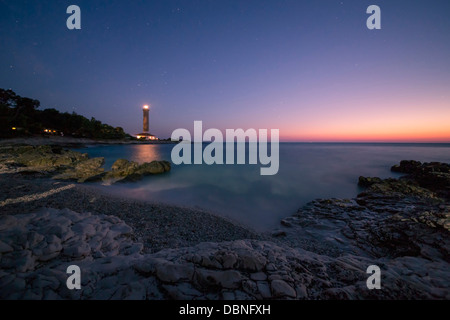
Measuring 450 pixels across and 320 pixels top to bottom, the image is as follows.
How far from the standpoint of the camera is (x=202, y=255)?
9.75 feet

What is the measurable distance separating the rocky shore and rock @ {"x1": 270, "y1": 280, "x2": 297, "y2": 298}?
0.01 meters

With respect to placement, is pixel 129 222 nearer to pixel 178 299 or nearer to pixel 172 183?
pixel 178 299

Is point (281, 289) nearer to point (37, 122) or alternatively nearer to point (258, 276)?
point (258, 276)

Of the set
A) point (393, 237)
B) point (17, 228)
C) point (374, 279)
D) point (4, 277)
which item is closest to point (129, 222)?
point (17, 228)

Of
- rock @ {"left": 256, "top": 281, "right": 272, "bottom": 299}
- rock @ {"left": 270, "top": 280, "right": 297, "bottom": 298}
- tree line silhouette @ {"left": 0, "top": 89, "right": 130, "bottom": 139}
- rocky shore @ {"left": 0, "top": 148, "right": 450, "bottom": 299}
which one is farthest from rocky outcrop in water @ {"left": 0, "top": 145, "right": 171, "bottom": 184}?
tree line silhouette @ {"left": 0, "top": 89, "right": 130, "bottom": 139}

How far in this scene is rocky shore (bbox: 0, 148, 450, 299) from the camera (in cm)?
237

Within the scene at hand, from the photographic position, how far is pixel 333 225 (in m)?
6.39

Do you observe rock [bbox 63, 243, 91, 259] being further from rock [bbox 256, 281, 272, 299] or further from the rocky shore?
rock [bbox 256, 281, 272, 299]

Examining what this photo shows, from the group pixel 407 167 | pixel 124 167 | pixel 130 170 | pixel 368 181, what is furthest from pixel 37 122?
pixel 407 167

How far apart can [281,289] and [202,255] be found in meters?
1.38

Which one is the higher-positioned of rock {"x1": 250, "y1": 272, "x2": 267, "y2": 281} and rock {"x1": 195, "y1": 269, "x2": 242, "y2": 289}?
rock {"x1": 195, "y1": 269, "x2": 242, "y2": 289}

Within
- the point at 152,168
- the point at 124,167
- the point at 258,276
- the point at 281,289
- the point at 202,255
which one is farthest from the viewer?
the point at 152,168

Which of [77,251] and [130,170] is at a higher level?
[130,170]

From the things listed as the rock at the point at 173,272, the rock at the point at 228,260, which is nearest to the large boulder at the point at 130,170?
the rock at the point at 173,272
